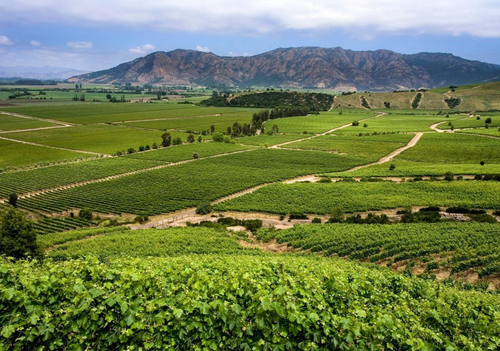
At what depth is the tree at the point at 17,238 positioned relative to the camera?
28.6 metres

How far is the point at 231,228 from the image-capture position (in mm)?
40938

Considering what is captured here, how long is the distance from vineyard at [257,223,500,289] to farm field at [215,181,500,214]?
42.7ft

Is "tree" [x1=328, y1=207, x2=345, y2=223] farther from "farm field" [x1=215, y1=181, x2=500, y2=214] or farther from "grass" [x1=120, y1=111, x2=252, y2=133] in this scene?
"grass" [x1=120, y1=111, x2=252, y2=133]

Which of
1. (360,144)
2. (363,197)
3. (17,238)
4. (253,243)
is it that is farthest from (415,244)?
(360,144)

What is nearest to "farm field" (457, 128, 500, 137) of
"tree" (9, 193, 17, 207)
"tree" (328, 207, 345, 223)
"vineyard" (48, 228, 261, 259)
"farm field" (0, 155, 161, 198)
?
"tree" (328, 207, 345, 223)

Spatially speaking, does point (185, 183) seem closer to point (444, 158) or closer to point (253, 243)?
point (253, 243)

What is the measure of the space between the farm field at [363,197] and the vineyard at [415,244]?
13009 millimetres

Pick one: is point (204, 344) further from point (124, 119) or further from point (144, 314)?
point (124, 119)

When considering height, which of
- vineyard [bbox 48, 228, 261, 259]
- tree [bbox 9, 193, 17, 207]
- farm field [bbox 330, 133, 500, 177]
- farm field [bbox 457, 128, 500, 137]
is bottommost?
tree [bbox 9, 193, 17, 207]

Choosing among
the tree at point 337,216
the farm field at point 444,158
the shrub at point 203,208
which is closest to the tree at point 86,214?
the shrub at point 203,208

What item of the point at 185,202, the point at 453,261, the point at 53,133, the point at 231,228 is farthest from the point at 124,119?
the point at 453,261

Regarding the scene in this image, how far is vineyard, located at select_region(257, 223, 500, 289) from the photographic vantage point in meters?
23.8

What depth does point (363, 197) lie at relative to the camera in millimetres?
50312

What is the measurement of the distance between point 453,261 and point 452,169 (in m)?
50.4
